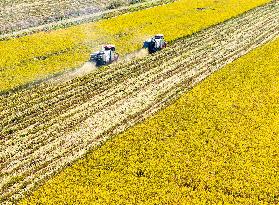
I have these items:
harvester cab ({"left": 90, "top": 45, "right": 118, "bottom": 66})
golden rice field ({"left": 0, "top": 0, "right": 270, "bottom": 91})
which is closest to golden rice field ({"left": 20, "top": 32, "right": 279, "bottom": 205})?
harvester cab ({"left": 90, "top": 45, "right": 118, "bottom": 66})

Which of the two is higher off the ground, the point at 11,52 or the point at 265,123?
the point at 11,52

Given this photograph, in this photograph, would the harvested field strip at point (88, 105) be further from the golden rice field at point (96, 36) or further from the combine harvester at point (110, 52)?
the golden rice field at point (96, 36)

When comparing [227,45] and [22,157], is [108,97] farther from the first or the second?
[227,45]

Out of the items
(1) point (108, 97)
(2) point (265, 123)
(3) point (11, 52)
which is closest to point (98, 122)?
(1) point (108, 97)

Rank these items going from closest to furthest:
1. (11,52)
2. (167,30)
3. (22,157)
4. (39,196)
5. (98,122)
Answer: (39,196), (22,157), (98,122), (11,52), (167,30)

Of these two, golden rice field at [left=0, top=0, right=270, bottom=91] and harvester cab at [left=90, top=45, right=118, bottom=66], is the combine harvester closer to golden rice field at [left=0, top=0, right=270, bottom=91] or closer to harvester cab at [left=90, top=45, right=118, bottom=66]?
harvester cab at [left=90, top=45, right=118, bottom=66]

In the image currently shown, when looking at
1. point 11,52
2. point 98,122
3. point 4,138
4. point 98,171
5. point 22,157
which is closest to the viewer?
point 98,171
